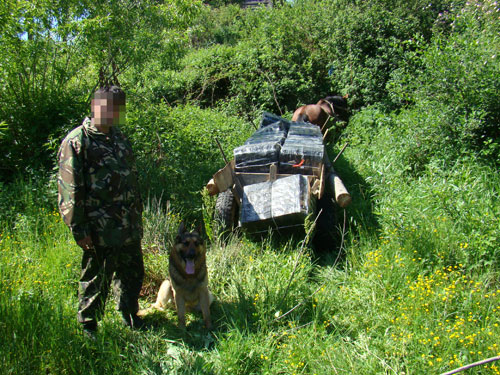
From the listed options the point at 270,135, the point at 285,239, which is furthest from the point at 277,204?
the point at 270,135

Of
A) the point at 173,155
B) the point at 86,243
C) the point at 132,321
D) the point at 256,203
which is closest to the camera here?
the point at 86,243

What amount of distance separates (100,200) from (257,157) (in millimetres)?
2445

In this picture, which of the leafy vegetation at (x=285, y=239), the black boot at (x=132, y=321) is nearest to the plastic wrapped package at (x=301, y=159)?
A: the leafy vegetation at (x=285, y=239)

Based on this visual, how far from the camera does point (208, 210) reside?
16.1ft

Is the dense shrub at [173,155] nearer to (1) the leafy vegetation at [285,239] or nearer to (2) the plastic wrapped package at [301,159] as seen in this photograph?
(1) the leafy vegetation at [285,239]

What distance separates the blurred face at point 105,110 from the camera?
2979 mm

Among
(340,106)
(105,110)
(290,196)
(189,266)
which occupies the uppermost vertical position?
(340,106)

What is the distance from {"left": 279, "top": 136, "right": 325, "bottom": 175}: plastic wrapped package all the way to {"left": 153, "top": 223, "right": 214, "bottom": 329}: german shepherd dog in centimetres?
192

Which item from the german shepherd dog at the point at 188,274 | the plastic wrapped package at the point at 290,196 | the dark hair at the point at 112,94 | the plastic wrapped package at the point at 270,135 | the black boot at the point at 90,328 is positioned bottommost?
the black boot at the point at 90,328

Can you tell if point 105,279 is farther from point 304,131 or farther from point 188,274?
point 304,131

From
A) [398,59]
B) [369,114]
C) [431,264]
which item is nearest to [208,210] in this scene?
[431,264]

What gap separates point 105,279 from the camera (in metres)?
3.17

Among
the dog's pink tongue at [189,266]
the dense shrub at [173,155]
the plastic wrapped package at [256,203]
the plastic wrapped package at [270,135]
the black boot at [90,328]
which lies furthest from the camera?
the dense shrub at [173,155]

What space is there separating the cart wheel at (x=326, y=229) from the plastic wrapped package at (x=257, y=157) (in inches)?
33.9
